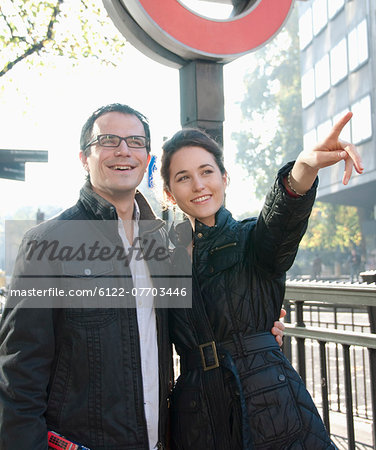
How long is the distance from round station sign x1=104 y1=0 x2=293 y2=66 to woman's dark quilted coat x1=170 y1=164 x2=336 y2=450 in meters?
0.84

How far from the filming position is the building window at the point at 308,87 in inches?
1419

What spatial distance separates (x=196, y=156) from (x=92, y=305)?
2.81 ft

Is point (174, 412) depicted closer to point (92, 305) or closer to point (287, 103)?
point (92, 305)

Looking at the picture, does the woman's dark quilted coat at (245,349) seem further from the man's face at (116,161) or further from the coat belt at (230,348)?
the man's face at (116,161)

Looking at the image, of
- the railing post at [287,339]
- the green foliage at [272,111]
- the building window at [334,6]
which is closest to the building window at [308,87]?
the building window at [334,6]

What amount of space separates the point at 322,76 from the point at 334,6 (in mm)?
4418

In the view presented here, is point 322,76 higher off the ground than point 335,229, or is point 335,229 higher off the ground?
point 322,76

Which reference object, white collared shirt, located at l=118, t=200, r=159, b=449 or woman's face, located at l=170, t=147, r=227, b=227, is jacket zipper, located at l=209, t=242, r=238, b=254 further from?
white collared shirt, located at l=118, t=200, r=159, b=449

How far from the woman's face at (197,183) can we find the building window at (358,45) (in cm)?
2867

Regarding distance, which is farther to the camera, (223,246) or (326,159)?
(223,246)

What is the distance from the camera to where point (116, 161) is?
7.57 feet

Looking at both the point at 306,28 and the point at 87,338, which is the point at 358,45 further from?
the point at 87,338

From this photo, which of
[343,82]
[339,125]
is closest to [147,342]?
[339,125]

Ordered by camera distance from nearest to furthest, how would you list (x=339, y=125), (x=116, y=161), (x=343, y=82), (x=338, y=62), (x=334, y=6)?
(x=339, y=125) → (x=116, y=161) → (x=343, y=82) → (x=338, y=62) → (x=334, y=6)
